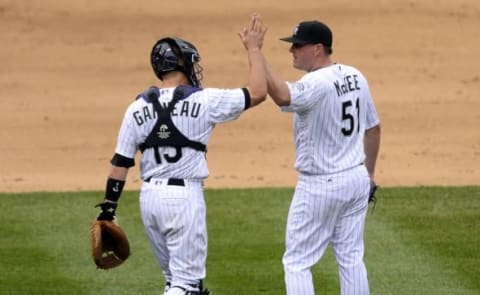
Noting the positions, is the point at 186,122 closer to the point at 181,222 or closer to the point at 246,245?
the point at 181,222

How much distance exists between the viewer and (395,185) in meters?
14.9

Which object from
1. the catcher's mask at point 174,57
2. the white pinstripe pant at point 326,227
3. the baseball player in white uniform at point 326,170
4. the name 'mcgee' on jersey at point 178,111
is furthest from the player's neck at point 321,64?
the name 'mcgee' on jersey at point 178,111

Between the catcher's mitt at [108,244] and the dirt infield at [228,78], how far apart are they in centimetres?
648

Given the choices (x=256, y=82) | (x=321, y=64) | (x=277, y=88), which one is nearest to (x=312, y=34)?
(x=321, y=64)

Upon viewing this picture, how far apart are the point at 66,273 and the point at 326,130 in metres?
3.19

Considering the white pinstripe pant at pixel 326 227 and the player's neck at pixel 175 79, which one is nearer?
the player's neck at pixel 175 79

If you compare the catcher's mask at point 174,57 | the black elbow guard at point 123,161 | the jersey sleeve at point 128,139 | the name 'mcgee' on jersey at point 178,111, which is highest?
the catcher's mask at point 174,57

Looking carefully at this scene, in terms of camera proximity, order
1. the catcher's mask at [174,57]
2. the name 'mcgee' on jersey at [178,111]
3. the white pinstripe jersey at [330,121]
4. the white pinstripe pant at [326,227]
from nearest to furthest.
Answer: the name 'mcgee' on jersey at [178,111] → the catcher's mask at [174,57] → the white pinstripe jersey at [330,121] → the white pinstripe pant at [326,227]

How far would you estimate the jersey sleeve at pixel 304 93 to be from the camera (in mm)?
8539

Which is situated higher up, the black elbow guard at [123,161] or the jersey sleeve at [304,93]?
the jersey sleeve at [304,93]

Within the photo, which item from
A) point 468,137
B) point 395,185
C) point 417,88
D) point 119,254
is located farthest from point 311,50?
point 417,88

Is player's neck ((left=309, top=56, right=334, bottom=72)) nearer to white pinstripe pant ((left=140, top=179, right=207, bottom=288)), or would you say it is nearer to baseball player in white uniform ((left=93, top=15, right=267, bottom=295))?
baseball player in white uniform ((left=93, top=15, right=267, bottom=295))

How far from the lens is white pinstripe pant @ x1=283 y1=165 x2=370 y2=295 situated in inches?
346

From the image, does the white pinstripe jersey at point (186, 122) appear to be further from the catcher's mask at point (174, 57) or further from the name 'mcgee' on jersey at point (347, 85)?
the name 'mcgee' on jersey at point (347, 85)
